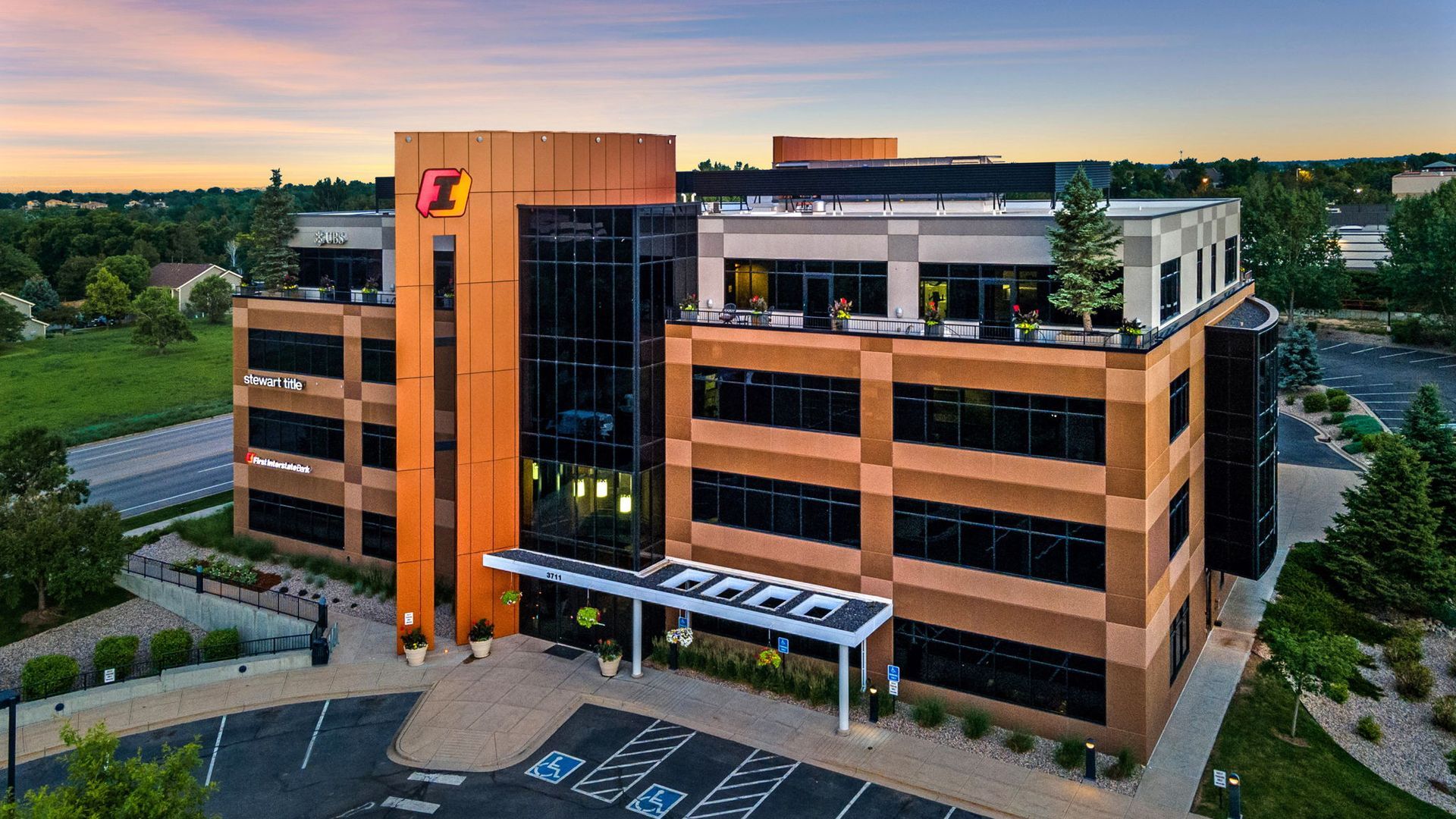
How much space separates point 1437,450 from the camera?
43.6m

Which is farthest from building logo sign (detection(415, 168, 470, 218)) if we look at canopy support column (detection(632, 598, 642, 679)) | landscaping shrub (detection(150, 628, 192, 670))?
landscaping shrub (detection(150, 628, 192, 670))

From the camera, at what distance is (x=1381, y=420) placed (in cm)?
6644

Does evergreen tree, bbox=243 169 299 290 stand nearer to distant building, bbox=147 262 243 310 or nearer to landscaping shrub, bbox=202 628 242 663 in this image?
landscaping shrub, bbox=202 628 242 663

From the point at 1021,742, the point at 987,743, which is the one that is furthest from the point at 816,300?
the point at 1021,742

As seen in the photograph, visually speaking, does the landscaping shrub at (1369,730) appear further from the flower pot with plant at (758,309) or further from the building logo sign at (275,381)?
the building logo sign at (275,381)

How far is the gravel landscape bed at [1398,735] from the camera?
29047 mm

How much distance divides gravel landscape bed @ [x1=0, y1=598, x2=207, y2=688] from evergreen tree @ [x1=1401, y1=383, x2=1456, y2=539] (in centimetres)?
4908

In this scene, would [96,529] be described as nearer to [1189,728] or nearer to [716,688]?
[716,688]

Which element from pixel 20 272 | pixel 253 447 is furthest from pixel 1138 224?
pixel 20 272

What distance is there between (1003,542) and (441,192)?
21.7 metres

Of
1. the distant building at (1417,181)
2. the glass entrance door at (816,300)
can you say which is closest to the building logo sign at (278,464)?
the glass entrance door at (816,300)

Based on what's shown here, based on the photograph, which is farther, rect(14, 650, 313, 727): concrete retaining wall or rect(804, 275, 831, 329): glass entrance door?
rect(804, 275, 831, 329): glass entrance door

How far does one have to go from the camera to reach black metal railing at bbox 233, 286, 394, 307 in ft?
145

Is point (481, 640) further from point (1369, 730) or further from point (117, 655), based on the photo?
point (1369, 730)
